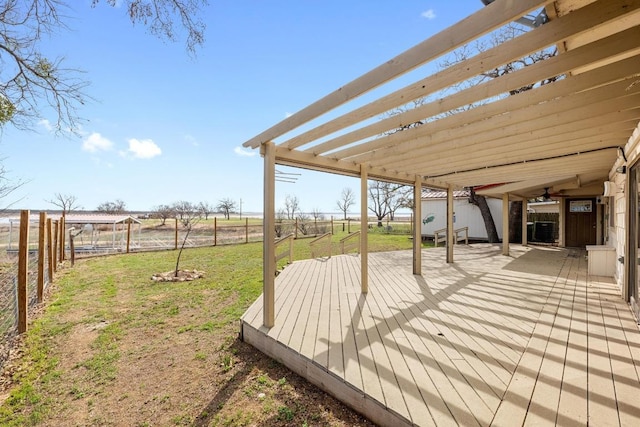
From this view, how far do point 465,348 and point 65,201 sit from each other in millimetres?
26842

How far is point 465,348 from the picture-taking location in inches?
107

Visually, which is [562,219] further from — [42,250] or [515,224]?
[42,250]

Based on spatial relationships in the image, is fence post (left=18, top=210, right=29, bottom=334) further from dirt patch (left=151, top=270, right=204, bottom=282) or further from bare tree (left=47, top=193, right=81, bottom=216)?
bare tree (left=47, top=193, right=81, bottom=216)

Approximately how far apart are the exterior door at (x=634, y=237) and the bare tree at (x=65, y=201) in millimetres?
26769

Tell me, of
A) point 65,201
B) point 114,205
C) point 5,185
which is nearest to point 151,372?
point 5,185

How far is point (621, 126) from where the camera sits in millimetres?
3195

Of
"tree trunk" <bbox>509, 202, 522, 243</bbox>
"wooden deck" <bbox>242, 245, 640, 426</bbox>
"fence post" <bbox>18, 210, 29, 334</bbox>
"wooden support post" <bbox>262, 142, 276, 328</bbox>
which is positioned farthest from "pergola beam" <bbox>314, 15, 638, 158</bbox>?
"tree trunk" <bbox>509, 202, 522, 243</bbox>

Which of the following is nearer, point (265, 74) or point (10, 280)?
point (10, 280)

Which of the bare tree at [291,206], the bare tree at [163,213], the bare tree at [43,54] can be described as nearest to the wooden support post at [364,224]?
the bare tree at [43,54]

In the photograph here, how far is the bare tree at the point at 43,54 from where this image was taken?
3105 mm

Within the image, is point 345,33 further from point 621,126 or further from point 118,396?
point 118,396

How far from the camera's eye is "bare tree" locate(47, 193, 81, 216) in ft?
65.1

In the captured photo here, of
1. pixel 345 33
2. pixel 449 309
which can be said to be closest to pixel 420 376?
pixel 449 309

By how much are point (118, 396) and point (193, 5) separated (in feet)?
13.0
